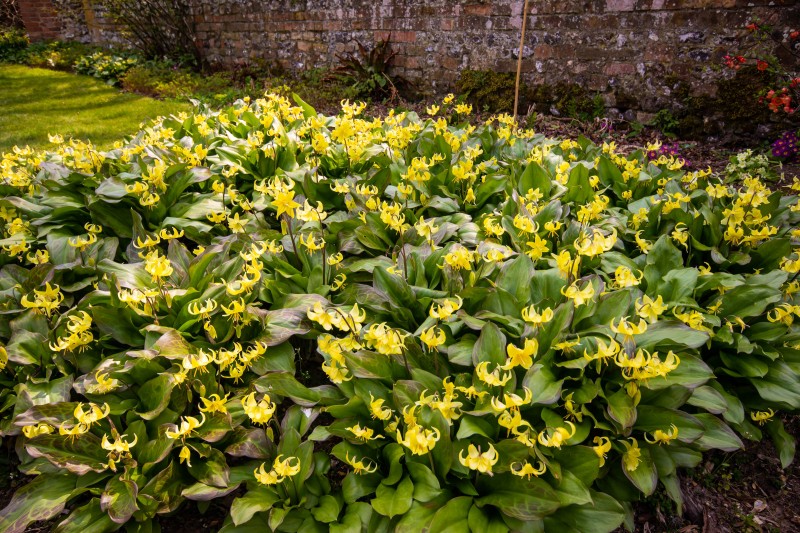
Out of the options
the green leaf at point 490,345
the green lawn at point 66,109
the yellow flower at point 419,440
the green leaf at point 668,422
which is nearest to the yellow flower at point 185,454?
the yellow flower at point 419,440

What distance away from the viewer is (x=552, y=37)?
6391mm

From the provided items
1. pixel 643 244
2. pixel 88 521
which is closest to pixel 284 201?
pixel 88 521

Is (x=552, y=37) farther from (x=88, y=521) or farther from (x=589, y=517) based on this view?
(x=88, y=521)

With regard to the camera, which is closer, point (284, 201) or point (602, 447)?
point (602, 447)

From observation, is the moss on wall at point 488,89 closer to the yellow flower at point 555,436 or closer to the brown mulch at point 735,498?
the brown mulch at point 735,498

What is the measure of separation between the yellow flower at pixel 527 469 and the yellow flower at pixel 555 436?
0.07m

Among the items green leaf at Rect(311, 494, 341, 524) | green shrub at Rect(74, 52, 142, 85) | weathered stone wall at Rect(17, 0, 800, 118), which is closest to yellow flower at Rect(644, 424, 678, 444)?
green leaf at Rect(311, 494, 341, 524)

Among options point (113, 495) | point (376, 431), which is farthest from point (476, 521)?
point (113, 495)

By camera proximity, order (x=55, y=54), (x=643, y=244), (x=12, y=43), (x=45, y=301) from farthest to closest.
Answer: (x=12, y=43)
(x=55, y=54)
(x=643, y=244)
(x=45, y=301)

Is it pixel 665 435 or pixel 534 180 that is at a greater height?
pixel 534 180

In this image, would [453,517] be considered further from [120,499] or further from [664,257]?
[664,257]

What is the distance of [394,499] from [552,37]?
6.19m

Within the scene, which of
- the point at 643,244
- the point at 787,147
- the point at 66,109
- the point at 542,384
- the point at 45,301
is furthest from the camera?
the point at 66,109

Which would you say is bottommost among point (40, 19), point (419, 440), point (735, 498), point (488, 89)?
point (735, 498)
